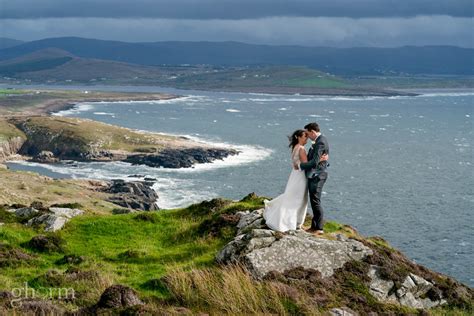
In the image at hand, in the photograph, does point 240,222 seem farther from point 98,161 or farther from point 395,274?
point 98,161

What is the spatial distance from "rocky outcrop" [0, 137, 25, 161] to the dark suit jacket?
15940 cm

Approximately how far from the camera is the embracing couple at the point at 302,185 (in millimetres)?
22625

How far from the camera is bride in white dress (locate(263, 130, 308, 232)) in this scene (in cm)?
2283

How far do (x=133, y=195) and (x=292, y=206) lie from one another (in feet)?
309

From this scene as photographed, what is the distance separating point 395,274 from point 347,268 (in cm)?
185

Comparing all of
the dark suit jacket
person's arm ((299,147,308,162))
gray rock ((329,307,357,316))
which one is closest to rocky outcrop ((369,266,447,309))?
gray rock ((329,307,357,316))

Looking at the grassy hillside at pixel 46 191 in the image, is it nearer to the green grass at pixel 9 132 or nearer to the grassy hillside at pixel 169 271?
the grassy hillside at pixel 169 271

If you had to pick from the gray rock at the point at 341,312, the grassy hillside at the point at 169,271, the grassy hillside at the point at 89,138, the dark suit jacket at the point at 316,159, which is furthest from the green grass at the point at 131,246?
the grassy hillside at the point at 89,138

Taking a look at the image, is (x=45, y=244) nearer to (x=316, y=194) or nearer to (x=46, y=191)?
(x=316, y=194)

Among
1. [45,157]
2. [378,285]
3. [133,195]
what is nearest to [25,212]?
[378,285]

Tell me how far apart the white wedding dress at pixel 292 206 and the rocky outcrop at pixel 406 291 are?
3600 millimetres

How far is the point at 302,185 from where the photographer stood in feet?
76.7

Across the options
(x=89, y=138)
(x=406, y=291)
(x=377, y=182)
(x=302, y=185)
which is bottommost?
(x=89, y=138)

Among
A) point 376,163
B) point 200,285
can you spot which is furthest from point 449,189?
point 200,285
